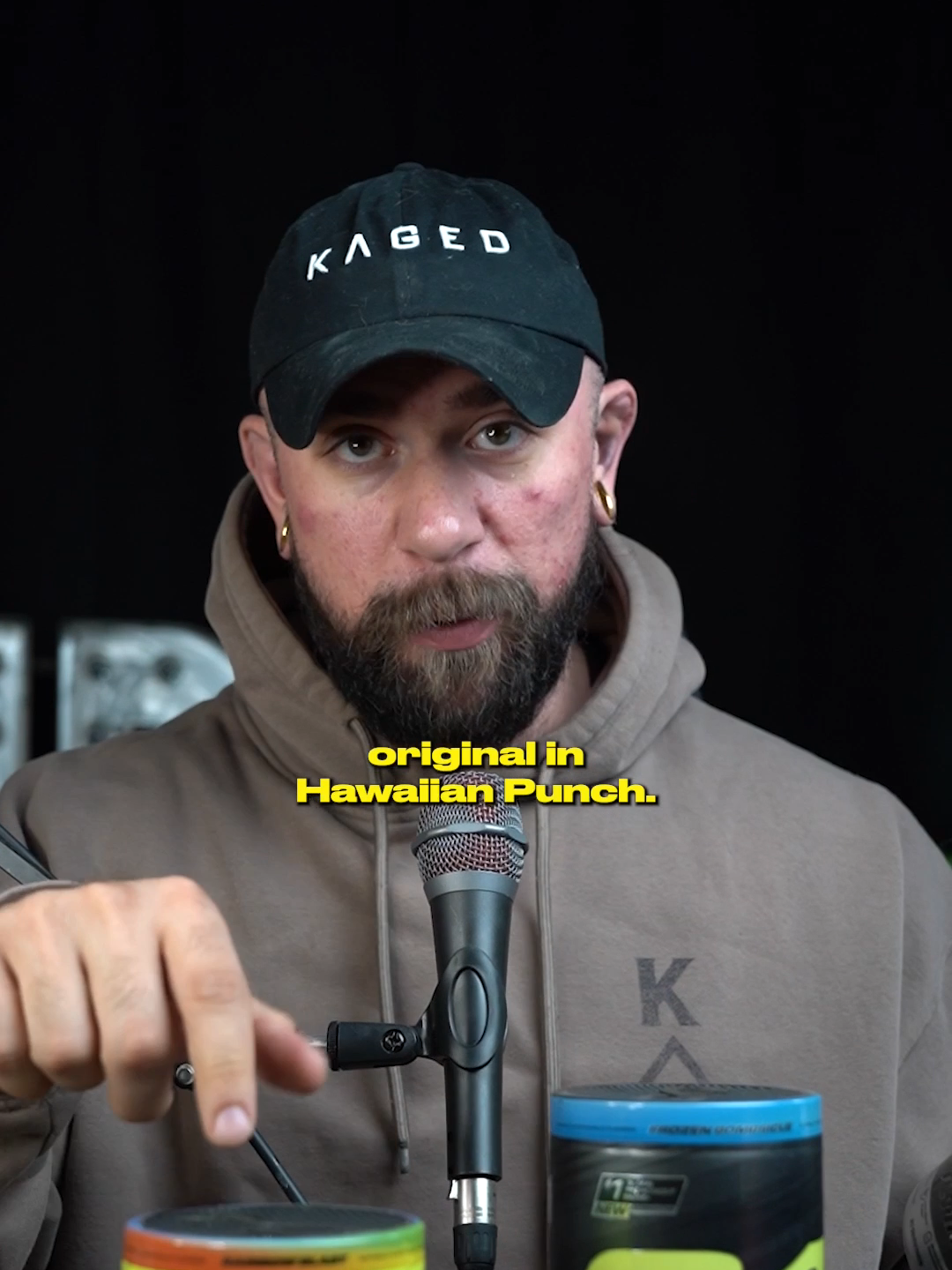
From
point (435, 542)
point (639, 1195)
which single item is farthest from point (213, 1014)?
point (435, 542)

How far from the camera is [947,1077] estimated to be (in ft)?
4.79

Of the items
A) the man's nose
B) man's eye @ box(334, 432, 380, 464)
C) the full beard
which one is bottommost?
the full beard

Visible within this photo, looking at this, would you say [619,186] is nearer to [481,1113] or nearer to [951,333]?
[951,333]

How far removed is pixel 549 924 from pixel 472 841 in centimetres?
44

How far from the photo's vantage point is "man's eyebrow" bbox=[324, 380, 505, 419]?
4.33ft

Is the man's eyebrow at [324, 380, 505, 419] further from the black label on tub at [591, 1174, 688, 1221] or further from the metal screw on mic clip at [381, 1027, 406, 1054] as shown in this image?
the black label on tub at [591, 1174, 688, 1221]

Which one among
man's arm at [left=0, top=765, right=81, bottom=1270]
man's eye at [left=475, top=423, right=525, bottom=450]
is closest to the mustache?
man's eye at [left=475, top=423, right=525, bottom=450]

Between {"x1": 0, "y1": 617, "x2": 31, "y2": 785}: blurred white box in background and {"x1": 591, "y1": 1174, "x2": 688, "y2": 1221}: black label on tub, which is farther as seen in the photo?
{"x1": 0, "y1": 617, "x2": 31, "y2": 785}: blurred white box in background

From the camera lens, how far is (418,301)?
1315 millimetres

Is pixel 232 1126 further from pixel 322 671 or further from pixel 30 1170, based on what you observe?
pixel 322 671

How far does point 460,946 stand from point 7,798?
72cm

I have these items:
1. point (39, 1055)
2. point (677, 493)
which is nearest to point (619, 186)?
point (677, 493)

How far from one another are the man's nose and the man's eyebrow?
53 mm

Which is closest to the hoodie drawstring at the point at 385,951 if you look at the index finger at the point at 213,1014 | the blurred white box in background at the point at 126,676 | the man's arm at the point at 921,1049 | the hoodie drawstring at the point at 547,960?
the hoodie drawstring at the point at 547,960
